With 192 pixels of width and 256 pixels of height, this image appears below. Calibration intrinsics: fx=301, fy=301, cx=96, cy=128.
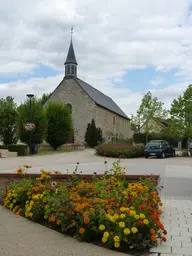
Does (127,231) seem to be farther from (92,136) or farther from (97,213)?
(92,136)

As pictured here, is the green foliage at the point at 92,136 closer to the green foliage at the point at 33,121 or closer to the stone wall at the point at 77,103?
the stone wall at the point at 77,103

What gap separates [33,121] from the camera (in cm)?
2797

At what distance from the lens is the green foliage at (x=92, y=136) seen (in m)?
40.5

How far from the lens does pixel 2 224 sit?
5023 mm

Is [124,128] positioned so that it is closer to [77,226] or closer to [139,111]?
[139,111]

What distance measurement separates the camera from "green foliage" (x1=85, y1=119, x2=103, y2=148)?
40469 mm

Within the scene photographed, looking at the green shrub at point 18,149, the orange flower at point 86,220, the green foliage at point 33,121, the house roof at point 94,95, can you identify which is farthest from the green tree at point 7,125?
the orange flower at point 86,220

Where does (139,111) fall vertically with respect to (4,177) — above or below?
above

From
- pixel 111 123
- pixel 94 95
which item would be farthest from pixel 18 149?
pixel 111 123

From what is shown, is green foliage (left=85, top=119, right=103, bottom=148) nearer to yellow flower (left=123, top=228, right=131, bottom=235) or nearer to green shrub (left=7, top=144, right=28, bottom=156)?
green shrub (left=7, top=144, right=28, bottom=156)

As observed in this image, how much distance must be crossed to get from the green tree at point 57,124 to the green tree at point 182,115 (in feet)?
41.6

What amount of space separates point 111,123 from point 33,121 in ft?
74.1

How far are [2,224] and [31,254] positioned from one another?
1.56 meters

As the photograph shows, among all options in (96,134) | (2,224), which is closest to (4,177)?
(2,224)
